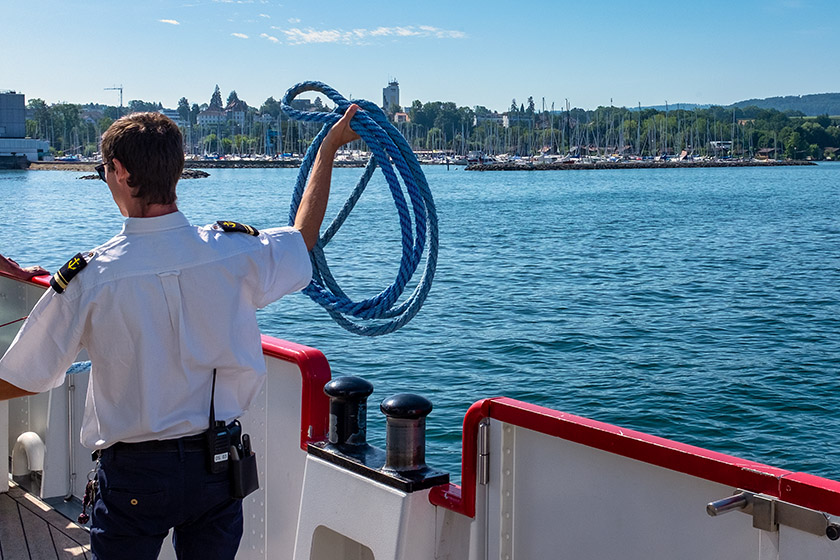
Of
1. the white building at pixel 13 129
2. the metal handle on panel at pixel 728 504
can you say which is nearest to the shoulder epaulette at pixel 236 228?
the metal handle on panel at pixel 728 504

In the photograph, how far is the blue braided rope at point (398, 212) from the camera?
2850mm

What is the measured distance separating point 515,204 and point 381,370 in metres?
52.4

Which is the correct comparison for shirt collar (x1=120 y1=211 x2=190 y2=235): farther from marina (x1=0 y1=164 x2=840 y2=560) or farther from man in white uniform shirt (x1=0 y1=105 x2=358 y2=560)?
marina (x1=0 y1=164 x2=840 y2=560)

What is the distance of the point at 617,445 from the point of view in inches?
87.9

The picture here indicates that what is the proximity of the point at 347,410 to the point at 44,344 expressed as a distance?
1.14 meters

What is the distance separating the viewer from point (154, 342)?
6.97ft

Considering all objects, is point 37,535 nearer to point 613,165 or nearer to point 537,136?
point 613,165

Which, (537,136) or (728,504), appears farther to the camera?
(537,136)

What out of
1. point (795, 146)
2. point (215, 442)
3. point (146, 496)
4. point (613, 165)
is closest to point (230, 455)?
point (215, 442)

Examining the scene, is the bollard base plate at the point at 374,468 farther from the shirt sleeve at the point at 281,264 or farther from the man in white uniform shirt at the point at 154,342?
the shirt sleeve at the point at 281,264

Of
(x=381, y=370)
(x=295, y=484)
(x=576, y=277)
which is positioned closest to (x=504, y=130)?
(x=576, y=277)

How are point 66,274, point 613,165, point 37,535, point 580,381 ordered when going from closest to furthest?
1. point 66,274
2. point 37,535
3. point 580,381
4. point 613,165

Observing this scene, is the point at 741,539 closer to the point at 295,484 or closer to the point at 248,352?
the point at 248,352

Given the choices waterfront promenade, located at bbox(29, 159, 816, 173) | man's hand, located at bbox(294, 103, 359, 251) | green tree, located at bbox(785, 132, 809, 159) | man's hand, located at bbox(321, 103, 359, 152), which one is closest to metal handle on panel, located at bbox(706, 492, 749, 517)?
man's hand, located at bbox(294, 103, 359, 251)
